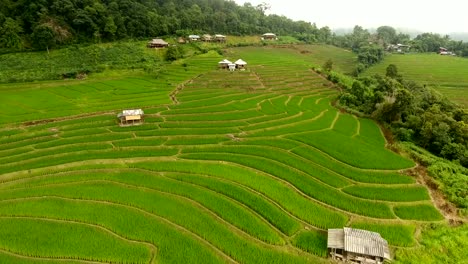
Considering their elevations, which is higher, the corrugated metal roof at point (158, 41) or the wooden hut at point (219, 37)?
the wooden hut at point (219, 37)

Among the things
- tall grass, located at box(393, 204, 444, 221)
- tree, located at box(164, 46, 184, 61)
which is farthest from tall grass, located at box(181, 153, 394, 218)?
tree, located at box(164, 46, 184, 61)

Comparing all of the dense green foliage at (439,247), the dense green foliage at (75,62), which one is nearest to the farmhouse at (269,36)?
the dense green foliage at (75,62)

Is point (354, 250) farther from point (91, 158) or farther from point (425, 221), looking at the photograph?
point (91, 158)

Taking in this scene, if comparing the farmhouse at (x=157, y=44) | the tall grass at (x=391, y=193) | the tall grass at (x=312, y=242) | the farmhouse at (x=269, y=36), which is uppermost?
the farmhouse at (x=269, y=36)

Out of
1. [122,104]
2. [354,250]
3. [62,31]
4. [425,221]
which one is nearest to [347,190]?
[425,221]

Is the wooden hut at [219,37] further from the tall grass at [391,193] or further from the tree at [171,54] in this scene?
the tall grass at [391,193]

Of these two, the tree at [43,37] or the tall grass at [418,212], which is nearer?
the tall grass at [418,212]

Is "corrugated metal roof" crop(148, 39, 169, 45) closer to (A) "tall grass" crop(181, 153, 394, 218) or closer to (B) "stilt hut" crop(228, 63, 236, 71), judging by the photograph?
(B) "stilt hut" crop(228, 63, 236, 71)

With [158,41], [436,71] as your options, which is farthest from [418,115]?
[158,41]

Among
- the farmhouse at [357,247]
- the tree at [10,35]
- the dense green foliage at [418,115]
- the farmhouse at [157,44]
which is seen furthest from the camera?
the farmhouse at [157,44]
